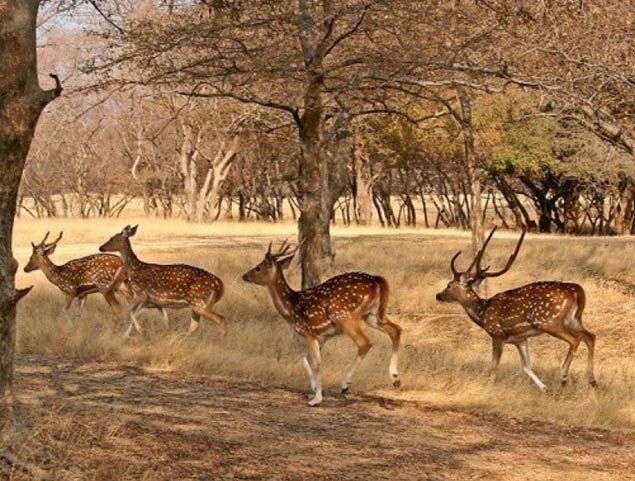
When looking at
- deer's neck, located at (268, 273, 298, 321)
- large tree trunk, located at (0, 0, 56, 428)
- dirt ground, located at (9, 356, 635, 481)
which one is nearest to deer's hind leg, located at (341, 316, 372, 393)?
dirt ground, located at (9, 356, 635, 481)

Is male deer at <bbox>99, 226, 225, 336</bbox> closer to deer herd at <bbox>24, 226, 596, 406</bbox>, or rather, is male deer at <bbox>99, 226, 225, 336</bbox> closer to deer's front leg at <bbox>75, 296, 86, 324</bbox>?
deer herd at <bbox>24, 226, 596, 406</bbox>

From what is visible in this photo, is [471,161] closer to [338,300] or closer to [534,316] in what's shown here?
[534,316]

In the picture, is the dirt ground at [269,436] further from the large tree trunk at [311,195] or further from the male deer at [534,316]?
the large tree trunk at [311,195]

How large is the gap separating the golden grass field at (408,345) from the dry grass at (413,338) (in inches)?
1.0

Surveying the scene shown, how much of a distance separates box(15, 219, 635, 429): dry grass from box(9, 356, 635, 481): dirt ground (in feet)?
2.01

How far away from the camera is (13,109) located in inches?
252

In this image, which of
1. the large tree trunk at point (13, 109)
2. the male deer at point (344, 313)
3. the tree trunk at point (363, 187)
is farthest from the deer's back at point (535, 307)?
the tree trunk at point (363, 187)

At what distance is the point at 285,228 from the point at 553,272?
25.5m

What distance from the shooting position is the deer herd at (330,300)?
Answer: 1084 centimetres

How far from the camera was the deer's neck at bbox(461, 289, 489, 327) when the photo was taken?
12909mm

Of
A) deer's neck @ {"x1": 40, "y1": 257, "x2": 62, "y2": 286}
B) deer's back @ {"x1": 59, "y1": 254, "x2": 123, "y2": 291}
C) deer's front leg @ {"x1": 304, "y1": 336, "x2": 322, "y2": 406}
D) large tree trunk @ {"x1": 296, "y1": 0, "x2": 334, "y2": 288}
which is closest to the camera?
deer's front leg @ {"x1": 304, "y1": 336, "x2": 322, "y2": 406}

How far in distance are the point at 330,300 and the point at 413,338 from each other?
766 cm

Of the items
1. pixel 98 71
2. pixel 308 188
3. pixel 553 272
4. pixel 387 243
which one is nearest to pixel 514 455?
pixel 308 188

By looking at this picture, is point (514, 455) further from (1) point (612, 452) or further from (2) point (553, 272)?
(2) point (553, 272)
